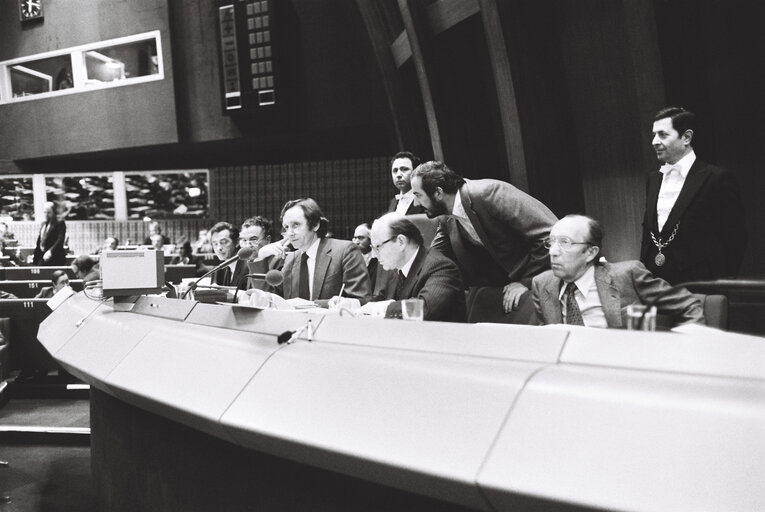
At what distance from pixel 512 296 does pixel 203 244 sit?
8.23 meters

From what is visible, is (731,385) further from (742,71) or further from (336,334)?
(742,71)

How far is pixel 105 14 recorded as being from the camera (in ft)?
30.0

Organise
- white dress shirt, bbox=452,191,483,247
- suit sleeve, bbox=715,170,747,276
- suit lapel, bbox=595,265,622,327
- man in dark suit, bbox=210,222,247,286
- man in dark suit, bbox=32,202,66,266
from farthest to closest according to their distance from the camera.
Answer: man in dark suit, bbox=32,202,66,266, man in dark suit, bbox=210,222,247,286, white dress shirt, bbox=452,191,483,247, suit sleeve, bbox=715,170,747,276, suit lapel, bbox=595,265,622,327

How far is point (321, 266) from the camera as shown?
323 cm

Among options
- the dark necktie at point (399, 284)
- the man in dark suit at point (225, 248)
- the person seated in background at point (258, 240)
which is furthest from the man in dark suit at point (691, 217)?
the man in dark suit at point (225, 248)

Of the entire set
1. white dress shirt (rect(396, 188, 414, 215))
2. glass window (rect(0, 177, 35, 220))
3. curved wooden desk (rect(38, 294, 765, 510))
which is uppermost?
glass window (rect(0, 177, 35, 220))

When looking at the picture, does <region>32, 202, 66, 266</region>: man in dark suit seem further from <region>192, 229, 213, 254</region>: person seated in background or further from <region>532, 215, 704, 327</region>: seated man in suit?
<region>532, 215, 704, 327</region>: seated man in suit

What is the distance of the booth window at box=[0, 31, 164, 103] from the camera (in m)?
9.06

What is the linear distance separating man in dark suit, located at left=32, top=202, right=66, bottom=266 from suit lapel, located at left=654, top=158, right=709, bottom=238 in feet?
22.2

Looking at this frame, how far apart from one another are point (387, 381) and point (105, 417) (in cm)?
169

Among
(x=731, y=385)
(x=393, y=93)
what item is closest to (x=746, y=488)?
(x=731, y=385)

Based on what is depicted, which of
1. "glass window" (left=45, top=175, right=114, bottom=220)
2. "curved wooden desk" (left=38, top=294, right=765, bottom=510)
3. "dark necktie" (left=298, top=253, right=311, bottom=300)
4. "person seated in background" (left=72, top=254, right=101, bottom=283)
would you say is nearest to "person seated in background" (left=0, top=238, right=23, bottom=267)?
"glass window" (left=45, top=175, right=114, bottom=220)

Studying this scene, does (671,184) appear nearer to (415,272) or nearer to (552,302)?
(552,302)

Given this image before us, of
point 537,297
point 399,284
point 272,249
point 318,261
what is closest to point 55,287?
point 272,249
